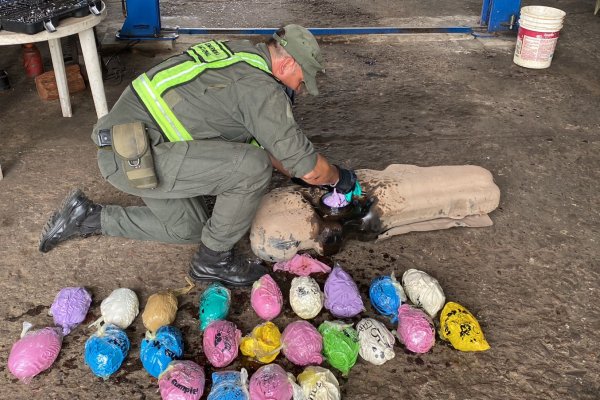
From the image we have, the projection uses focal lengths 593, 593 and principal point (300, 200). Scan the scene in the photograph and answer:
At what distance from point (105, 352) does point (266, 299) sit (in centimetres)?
67

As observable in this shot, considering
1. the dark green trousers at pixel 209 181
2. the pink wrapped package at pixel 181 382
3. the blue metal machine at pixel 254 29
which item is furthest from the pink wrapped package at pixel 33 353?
the blue metal machine at pixel 254 29

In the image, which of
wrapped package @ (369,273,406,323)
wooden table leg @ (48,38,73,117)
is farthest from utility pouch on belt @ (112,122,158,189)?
wooden table leg @ (48,38,73,117)

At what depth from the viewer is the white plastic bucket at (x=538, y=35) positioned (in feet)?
15.7

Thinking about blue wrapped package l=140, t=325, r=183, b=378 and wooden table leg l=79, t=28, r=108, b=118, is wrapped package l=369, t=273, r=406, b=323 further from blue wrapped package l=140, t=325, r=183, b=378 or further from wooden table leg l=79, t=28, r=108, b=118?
wooden table leg l=79, t=28, r=108, b=118

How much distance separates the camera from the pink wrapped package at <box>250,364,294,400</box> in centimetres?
206

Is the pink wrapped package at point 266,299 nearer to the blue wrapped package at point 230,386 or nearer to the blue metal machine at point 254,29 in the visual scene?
the blue wrapped package at point 230,386

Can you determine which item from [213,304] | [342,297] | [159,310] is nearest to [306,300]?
[342,297]

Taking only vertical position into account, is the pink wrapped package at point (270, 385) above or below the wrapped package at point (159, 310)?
above

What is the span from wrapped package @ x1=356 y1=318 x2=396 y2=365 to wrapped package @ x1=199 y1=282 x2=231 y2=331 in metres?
0.57

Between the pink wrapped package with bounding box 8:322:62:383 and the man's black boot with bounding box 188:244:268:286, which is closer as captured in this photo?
the pink wrapped package with bounding box 8:322:62:383

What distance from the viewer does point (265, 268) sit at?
2.81 m

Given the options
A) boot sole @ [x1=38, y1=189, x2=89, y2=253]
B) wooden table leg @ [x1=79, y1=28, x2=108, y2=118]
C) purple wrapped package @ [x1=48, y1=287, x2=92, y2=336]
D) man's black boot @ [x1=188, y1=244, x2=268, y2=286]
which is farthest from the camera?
wooden table leg @ [x1=79, y1=28, x2=108, y2=118]

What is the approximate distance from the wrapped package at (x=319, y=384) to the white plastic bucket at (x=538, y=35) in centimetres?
378

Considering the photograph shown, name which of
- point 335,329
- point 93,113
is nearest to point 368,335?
point 335,329
